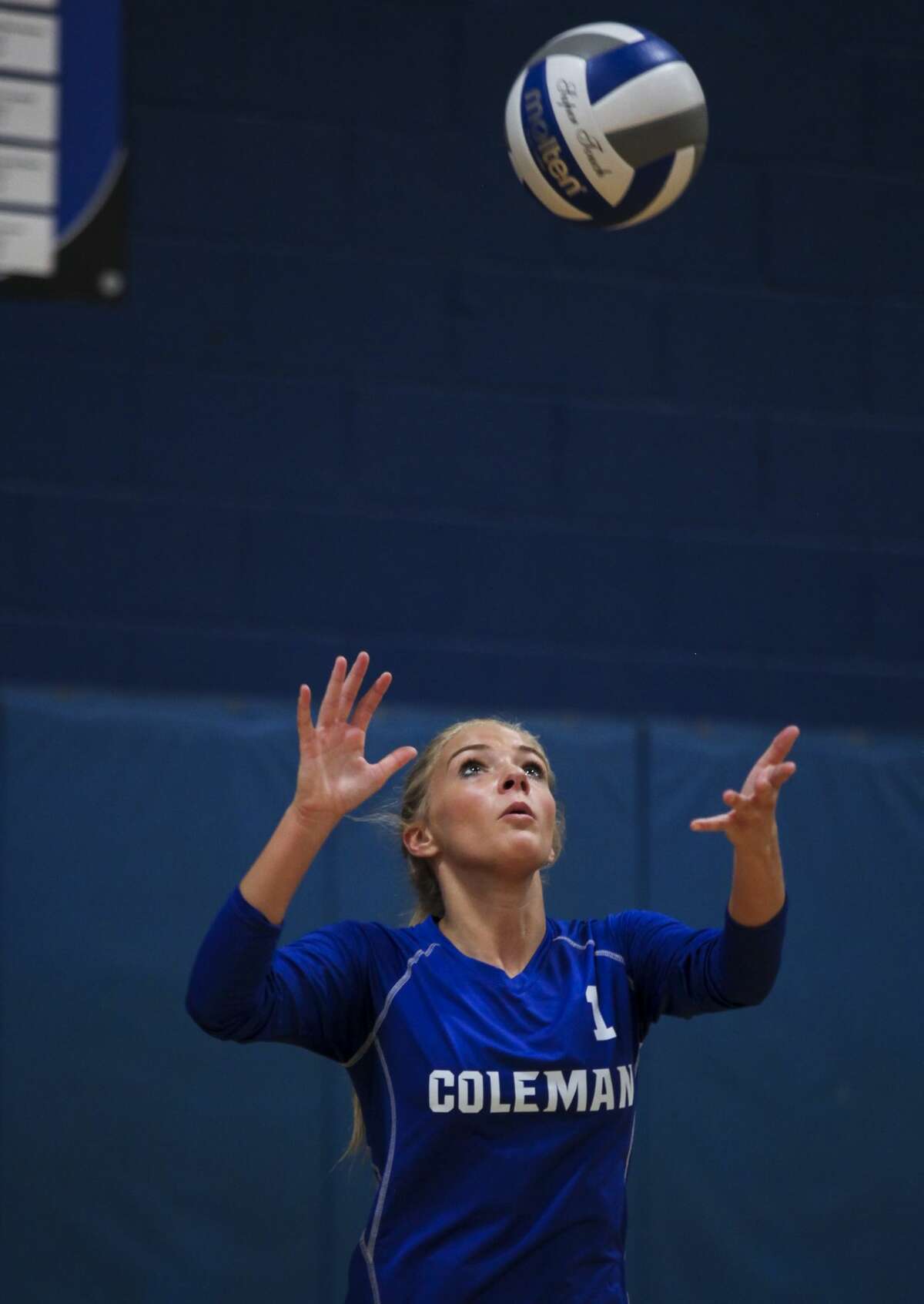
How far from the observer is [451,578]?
533 cm

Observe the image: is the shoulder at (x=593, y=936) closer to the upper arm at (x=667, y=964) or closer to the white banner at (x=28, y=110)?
the upper arm at (x=667, y=964)

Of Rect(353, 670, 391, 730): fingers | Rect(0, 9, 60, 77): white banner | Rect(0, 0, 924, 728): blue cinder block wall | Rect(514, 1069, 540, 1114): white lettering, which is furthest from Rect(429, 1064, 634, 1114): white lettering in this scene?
Rect(0, 9, 60, 77): white banner

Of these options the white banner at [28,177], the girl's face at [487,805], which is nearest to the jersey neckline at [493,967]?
the girl's face at [487,805]

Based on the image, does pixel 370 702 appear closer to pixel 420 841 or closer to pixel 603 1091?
pixel 420 841

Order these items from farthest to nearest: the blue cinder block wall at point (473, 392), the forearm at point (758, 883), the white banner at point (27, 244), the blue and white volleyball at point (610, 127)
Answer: the blue cinder block wall at point (473, 392) < the white banner at point (27, 244) < the blue and white volleyball at point (610, 127) < the forearm at point (758, 883)

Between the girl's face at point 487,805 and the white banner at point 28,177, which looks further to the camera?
the white banner at point 28,177

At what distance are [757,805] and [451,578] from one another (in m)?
2.76

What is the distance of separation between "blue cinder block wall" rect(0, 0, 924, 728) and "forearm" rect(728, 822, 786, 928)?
2.61 m

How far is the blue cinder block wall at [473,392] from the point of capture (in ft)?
16.8

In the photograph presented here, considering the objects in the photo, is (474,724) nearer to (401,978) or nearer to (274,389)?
(401,978)

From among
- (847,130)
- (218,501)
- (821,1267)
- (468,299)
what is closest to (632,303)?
(468,299)

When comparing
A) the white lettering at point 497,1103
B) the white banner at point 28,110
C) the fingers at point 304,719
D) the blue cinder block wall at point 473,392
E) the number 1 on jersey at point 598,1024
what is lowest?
the white lettering at point 497,1103

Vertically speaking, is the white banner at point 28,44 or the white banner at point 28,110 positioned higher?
the white banner at point 28,44

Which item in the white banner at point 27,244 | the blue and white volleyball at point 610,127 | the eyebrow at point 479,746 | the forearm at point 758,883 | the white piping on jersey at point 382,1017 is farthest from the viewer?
the white banner at point 27,244
